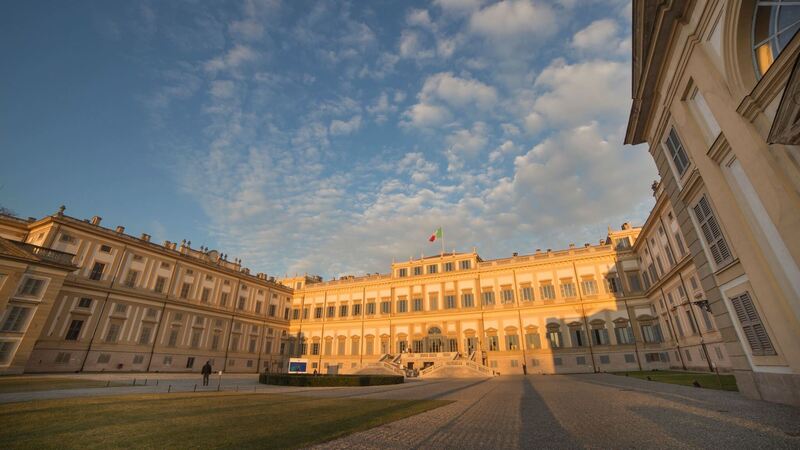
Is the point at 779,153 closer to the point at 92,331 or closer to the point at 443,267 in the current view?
the point at 443,267

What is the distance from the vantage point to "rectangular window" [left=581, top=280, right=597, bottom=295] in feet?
131

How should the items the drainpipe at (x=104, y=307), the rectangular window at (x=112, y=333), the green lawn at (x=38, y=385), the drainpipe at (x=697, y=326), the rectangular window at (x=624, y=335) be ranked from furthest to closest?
the rectangular window at (x=624, y=335) → the rectangular window at (x=112, y=333) → the drainpipe at (x=104, y=307) → the drainpipe at (x=697, y=326) → the green lawn at (x=38, y=385)

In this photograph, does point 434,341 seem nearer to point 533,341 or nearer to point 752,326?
point 533,341

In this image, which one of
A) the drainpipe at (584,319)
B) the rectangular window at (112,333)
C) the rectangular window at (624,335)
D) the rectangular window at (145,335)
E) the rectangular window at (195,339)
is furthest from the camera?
the rectangular window at (195,339)

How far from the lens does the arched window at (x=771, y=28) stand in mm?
6457

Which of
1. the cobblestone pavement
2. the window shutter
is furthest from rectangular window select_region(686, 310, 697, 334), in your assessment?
the window shutter

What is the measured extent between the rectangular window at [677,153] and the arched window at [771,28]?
15.5 feet

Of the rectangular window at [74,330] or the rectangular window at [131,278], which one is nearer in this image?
the rectangular window at [74,330]

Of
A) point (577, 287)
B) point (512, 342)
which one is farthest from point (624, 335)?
point (512, 342)

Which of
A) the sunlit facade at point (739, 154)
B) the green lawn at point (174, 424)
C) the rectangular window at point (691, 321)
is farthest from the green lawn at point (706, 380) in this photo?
the green lawn at point (174, 424)

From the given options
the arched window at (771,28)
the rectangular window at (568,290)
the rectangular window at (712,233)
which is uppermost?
the rectangular window at (568,290)

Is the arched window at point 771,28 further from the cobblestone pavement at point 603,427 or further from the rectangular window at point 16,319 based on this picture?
the rectangular window at point 16,319

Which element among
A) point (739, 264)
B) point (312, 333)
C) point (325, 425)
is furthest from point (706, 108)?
point (312, 333)

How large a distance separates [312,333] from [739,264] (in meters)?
53.9
